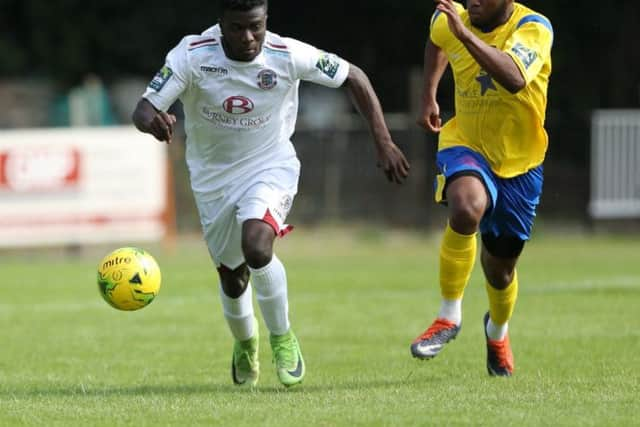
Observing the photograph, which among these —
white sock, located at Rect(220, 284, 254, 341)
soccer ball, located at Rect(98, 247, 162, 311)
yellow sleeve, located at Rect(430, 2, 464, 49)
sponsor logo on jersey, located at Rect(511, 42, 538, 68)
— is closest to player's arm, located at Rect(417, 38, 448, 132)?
yellow sleeve, located at Rect(430, 2, 464, 49)

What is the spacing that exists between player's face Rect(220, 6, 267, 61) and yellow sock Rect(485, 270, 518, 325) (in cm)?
202

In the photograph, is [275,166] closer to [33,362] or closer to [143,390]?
[143,390]

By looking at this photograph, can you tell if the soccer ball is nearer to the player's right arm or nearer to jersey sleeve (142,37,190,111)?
the player's right arm

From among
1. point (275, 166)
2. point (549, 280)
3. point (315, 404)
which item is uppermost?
point (275, 166)

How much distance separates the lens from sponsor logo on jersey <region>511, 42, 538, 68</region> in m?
7.73

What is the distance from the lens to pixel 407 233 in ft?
73.6

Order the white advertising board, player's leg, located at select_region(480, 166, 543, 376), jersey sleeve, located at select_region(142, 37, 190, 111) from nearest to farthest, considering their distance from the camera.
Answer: jersey sleeve, located at select_region(142, 37, 190, 111) → player's leg, located at select_region(480, 166, 543, 376) → the white advertising board

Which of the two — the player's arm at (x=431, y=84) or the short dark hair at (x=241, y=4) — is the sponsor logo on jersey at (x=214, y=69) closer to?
the short dark hair at (x=241, y=4)

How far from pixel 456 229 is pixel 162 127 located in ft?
5.68

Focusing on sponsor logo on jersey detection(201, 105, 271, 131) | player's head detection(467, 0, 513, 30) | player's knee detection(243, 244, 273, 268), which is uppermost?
player's head detection(467, 0, 513, 30)

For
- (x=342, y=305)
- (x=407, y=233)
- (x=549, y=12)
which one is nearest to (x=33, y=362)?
(x=342, y=305)

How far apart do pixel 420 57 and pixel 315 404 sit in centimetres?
2162

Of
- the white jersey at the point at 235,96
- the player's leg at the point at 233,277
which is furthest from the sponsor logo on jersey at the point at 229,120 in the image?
the player's leg at the point at 233,277

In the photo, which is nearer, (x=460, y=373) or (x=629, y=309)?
(x=460, y=373)
